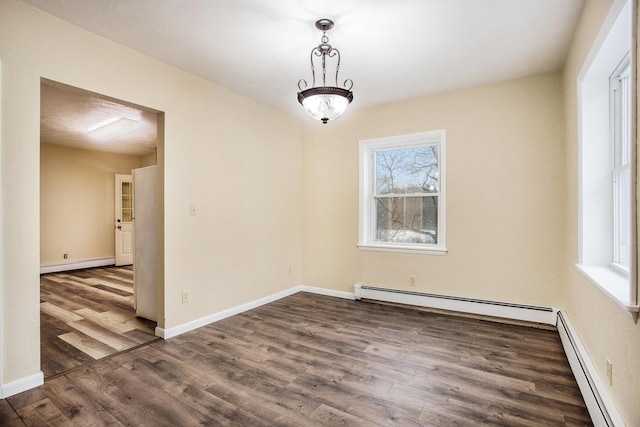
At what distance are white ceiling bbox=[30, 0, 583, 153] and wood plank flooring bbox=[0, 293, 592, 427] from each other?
2.69 metres

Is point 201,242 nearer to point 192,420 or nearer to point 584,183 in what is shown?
point 192,420

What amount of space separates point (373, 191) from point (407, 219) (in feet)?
2.04

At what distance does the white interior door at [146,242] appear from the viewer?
3.56 meters

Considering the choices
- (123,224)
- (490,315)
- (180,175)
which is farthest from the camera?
(123,224)

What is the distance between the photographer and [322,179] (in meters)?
4.96

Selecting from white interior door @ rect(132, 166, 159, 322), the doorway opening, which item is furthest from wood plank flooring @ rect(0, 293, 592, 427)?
white interior door @ rect(132, 166, 159, 322)

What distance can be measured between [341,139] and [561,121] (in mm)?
2600

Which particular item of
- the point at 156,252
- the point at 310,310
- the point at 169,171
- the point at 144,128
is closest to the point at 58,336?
the point at 156,252

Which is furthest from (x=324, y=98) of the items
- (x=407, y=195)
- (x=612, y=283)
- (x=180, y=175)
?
(x=407, y=195)

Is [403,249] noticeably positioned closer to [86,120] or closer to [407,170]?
[407,170]

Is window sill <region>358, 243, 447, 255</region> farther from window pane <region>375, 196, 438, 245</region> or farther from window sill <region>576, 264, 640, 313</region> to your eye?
window sill <region>576, 264, 640, 313</region>

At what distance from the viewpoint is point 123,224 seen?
754 cm

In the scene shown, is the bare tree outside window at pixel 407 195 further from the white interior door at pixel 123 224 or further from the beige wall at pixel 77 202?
the beige wall at pixel 77 202

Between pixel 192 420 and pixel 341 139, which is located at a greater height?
pixel 341 139
